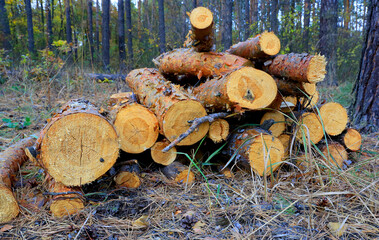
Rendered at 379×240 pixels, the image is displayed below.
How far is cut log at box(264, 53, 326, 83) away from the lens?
1854 millimetres

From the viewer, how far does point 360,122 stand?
10.1 ft

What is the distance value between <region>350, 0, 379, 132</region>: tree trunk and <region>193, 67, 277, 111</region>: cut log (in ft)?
5.95

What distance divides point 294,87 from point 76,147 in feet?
5.93

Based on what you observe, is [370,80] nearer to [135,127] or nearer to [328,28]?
[135,127]

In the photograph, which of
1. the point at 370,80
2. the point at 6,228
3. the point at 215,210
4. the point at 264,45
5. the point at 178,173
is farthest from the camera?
the point at 370,80

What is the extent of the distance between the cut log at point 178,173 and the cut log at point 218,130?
13.9 inches

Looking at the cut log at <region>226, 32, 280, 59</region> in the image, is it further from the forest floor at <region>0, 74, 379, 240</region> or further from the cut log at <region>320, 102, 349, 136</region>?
the forest floor at <region>0, 74, 379, 240</region>

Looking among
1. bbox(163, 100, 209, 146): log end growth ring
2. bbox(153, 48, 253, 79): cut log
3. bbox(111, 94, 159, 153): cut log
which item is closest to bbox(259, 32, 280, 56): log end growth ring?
bbox(153, 48, 253, 79): cut log

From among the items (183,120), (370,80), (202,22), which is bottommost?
(183,120)

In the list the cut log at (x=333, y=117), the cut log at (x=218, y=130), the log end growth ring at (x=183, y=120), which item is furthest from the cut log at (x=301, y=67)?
the log end growth ring at (x=183, y=120)

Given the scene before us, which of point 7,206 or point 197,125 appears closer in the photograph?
point 7,206

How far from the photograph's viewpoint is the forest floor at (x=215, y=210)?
1311 mm

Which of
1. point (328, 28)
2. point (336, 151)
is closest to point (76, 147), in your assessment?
point (336, 151)

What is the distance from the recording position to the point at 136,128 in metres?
1.95
